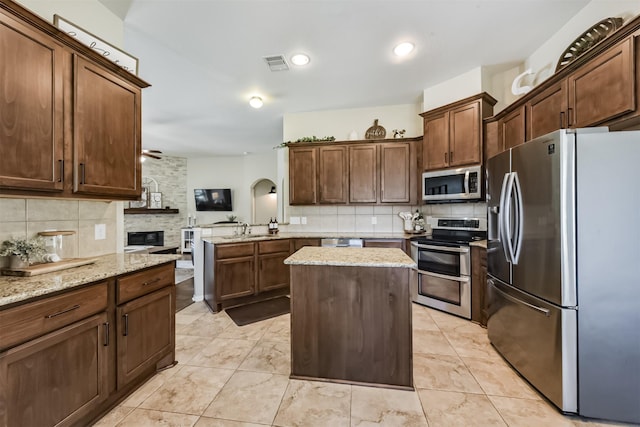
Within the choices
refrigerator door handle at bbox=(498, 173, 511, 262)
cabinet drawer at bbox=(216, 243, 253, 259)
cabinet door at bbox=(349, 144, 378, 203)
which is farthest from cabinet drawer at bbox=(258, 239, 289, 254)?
refrigerator door handle at bbox=(498, 173, 511, 262)

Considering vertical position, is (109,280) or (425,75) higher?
(425,75)

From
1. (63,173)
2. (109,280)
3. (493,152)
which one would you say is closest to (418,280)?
(493,152)

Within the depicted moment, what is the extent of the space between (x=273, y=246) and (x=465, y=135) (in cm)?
285

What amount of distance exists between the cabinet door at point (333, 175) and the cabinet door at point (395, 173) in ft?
1.87

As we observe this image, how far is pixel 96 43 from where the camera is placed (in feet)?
6.68

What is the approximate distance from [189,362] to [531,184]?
294 cm

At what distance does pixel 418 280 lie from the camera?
3553 mm

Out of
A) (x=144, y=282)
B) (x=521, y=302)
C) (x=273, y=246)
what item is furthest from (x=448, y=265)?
(x=144, y=282)

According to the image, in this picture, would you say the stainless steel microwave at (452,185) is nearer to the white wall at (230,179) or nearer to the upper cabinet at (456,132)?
the upper cabinet at (456,132)

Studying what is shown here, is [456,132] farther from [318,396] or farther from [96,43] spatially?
[96,43]

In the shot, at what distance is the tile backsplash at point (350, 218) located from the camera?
4.35 meters

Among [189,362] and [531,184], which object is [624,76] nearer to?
[531,184]

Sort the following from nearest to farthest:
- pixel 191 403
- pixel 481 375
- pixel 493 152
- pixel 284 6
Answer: pixel 191 403
pixel 481 375
pixel 284 6
pixel 493 152

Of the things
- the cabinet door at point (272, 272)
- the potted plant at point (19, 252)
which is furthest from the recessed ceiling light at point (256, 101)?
the potted plant at point (19, 252)
